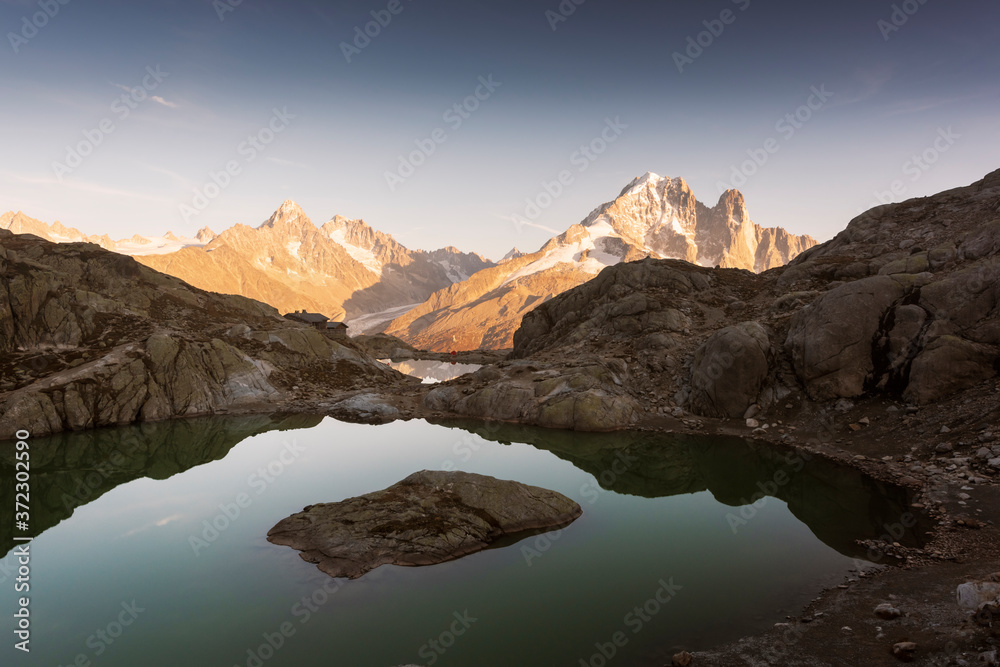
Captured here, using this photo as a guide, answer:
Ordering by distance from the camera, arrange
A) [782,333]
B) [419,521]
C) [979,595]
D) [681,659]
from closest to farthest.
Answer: [979,595] < [681,659] < [419,521] < [782,333]

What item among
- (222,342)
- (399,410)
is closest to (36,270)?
(222,342)

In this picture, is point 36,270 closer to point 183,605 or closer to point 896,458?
point 183,605

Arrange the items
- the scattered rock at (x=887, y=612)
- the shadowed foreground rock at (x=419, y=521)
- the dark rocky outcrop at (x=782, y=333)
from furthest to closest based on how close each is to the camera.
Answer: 1. the dark rocky outcrop at (x=782, y=333)
2. the shadowed foreground rock at (x=419, y=521)
3. the scattered rock at (x=887, y=612)

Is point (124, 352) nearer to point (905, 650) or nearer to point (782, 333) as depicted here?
point (905, 650)

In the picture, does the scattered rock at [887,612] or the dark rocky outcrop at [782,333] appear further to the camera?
the dark rocky outcrop at [782,333]

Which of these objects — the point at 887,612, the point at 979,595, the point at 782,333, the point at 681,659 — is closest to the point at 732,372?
the point at 782,333

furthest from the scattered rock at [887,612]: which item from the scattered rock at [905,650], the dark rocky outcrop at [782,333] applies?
the dark rocky outcrop at [782,333]
